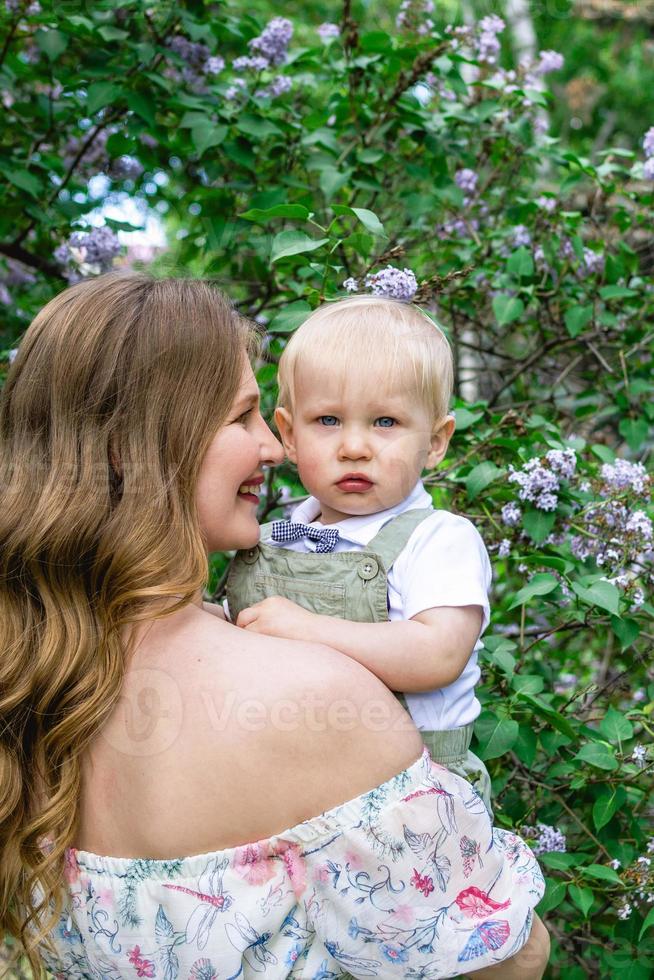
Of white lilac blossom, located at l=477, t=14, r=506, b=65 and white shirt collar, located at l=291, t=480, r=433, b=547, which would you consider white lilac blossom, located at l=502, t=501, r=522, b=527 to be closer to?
white shirt collar, located at l=291, t=480, r=433, b=547

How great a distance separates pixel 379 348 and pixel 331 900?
2.92ft

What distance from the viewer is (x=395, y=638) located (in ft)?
4.91

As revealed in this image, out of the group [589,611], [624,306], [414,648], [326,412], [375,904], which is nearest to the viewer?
[375,904]

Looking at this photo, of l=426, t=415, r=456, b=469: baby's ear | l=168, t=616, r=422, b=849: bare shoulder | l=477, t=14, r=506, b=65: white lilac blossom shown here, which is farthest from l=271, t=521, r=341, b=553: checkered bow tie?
l=477, t=14, r=506, b=65: white lilac blossom

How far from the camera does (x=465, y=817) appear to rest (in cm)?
141

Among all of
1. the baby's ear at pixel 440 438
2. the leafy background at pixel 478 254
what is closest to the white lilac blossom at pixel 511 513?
the leafy background at pixel 478 254

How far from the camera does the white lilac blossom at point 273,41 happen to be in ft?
9.03

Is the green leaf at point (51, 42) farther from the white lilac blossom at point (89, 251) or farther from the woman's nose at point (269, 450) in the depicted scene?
the woman's nose at point (269, 450)

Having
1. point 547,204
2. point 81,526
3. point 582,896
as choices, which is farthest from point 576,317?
point 81,526

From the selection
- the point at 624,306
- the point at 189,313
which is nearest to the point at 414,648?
the point at 189,313

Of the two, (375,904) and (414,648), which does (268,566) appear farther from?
(375,904)

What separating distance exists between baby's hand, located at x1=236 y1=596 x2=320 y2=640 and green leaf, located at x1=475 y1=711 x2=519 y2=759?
57cm

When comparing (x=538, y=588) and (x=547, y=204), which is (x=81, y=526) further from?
(x=547, y=204)

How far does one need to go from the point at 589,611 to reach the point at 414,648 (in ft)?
2.37
